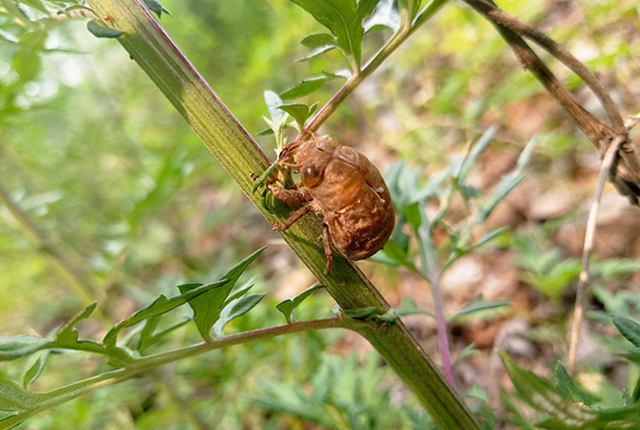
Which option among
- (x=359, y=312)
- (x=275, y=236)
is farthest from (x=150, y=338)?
(x=275, y=236)

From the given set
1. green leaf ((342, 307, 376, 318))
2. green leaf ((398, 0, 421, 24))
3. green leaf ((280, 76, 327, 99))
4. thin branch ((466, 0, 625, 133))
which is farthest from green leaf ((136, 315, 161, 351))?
thin branch ((466, 0, 625, 133))

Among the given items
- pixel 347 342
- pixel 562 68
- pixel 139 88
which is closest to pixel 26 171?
pixel 139 88

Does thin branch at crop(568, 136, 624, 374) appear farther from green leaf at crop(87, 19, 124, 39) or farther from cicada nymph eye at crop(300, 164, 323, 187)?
green leaf at crop(87, 19, 124, 39)

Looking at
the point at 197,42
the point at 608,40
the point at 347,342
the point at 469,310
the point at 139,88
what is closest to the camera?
the point at 469,310

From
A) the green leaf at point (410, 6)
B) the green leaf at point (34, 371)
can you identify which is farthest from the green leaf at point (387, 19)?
the green leaf at point (34, 371)

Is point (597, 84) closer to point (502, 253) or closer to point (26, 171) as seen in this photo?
point (502, 253)
